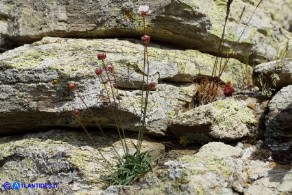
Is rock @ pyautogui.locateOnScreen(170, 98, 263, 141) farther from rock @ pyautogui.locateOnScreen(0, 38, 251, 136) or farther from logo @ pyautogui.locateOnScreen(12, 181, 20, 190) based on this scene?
logo @ pyautogui.locateOnScreen(12, 181, 20, 190)

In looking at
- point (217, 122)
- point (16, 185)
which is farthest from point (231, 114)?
point (16, 185)

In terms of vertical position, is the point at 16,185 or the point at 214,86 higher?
the point at 214,86

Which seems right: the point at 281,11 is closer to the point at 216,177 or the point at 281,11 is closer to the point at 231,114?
the point at 231,114

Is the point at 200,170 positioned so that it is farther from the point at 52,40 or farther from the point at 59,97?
the point at 52,40

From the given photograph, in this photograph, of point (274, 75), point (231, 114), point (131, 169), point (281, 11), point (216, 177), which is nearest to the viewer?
point (216, 177)

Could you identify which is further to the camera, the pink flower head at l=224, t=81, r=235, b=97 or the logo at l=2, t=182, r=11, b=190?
the pink flower head at l=224, t=81, r=235, b=97

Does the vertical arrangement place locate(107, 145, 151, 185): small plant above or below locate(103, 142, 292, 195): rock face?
below

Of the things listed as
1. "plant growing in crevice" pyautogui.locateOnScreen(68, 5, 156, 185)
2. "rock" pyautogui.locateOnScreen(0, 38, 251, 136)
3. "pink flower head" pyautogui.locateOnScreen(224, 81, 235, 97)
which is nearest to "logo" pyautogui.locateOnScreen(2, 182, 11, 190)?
"rock" pyautogui.locateOnScreen(0, 38, 251, 136)

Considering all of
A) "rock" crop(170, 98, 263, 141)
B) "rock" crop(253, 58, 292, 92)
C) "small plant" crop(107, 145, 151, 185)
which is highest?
"rock" crop(253, 58, 292, 92)
